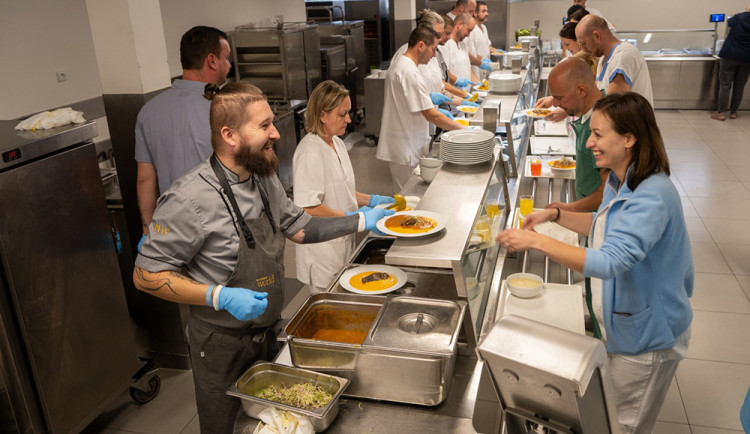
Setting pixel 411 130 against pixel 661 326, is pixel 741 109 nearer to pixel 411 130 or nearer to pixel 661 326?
pixel 411 130

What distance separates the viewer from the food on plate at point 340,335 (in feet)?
7.16

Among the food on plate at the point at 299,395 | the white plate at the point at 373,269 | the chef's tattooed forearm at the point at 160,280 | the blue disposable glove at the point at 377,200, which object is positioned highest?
the chef's tattooed forearm at the point at 160,280

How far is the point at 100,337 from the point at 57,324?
1.14 ft

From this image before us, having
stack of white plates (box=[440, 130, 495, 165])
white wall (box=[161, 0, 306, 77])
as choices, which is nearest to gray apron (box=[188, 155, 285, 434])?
stack of white plates (box=[440, 130, 495, 165])

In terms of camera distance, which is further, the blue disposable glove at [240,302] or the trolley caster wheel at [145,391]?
the trolley caster wheel at [145,391]

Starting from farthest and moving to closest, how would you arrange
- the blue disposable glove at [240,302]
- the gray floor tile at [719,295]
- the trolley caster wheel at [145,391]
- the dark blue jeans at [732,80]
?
1. the dark blue jeans at [732,80]
2. the gray floor tile at [719,295]
3. the trolley caster wheel at [145,391]
4. the blue disposable glove at [240,302]

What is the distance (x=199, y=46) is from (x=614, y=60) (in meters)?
3.34

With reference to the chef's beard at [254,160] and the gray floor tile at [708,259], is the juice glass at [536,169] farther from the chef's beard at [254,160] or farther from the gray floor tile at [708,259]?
the chef's beard at [254,160]

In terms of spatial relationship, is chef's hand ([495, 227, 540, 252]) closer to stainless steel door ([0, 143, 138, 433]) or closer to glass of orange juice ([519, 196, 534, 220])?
glass of orange juice ([519, 196, 534, 220])

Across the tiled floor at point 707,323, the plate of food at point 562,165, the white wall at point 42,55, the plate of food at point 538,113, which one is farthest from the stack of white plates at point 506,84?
the white wall at point 42,55

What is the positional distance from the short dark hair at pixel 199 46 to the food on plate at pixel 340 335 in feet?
6.75

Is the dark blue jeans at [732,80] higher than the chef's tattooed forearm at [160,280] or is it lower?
lower

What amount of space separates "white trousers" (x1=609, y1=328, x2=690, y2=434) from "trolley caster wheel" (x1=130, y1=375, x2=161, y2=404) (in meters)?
2.79

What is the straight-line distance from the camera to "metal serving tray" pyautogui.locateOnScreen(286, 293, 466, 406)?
190 centimetres
